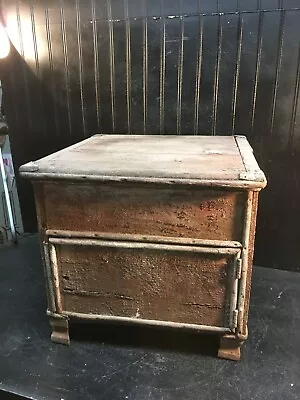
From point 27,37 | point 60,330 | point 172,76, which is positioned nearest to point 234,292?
point 60,330

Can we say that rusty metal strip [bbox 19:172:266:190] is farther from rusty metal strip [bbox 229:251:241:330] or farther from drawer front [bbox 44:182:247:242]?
rusty metal strip [bbox 229:251:241:330]

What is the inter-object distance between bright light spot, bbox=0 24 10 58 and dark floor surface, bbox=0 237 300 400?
3.32 ft

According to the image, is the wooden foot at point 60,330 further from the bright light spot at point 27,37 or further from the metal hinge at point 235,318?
the bright light spot at point 27,37

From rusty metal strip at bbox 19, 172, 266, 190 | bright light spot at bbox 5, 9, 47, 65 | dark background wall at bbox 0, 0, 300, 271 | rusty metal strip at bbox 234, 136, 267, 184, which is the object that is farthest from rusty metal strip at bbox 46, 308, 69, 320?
bright light spot at bbox 5, 9, 47, 65

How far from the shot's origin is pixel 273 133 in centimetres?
141

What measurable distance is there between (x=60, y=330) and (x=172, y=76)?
100 centimetres

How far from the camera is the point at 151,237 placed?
37.4 inches

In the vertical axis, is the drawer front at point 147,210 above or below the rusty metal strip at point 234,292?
above

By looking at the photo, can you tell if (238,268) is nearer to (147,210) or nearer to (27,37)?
(147,210)

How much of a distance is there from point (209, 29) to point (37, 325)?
1.19 m

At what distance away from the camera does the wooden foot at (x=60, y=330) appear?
1.09 m

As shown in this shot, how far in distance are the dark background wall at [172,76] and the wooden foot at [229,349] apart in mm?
599

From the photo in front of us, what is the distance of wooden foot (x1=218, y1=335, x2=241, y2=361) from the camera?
1.03 m

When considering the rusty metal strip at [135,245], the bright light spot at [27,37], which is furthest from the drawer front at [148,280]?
the bright light spot at [27,37]
